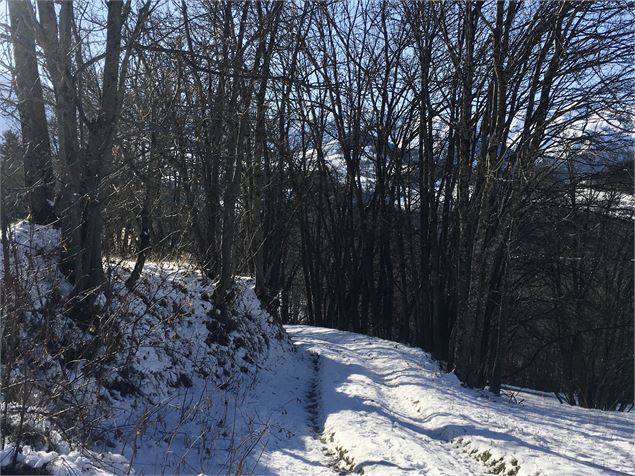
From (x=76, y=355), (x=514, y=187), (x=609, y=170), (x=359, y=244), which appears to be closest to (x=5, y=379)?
(x=76, y=355)

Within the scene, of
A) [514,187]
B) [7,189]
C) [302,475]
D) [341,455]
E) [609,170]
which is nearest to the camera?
[302,475]

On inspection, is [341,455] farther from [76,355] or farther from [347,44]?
[347,44]

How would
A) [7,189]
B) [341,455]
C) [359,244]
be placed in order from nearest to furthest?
[341,455], [7,189], [359,244]

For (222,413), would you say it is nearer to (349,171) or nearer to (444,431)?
(444,431)

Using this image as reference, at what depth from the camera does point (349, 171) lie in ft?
81.9

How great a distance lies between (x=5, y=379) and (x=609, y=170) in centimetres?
1475

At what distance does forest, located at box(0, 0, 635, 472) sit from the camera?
8.35m

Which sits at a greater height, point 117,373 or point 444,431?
point 117,373

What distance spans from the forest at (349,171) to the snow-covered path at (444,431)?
2.99 meters

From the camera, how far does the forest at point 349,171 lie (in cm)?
835

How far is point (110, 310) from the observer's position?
7977 millimetres

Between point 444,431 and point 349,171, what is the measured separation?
59.1 feet

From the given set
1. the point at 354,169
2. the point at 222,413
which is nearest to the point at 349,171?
the point at 354,169

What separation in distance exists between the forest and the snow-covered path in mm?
2988
